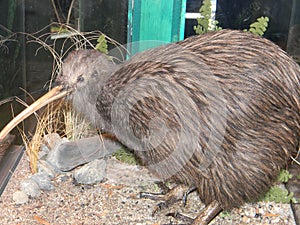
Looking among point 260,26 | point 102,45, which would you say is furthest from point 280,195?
point 102,45

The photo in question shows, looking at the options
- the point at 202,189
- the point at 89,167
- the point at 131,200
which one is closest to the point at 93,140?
the point at 89,167

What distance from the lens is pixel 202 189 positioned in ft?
6.62

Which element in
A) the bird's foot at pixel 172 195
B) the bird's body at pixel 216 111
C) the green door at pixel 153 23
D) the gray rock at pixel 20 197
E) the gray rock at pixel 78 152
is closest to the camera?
the bird's body at pixel 216 111

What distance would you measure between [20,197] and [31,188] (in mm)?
80

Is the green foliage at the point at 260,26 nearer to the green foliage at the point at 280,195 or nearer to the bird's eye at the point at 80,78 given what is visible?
the green foliage at the point at 280,195

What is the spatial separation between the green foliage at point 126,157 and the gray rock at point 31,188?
0.60m

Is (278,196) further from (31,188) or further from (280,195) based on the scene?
(31,188)

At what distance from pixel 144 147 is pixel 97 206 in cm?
47

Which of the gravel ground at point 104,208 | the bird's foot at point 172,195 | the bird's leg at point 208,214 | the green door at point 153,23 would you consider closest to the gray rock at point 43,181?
the gravel ground at point 104,208

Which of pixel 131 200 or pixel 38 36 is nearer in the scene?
pixel 131 200

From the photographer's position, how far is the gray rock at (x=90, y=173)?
2.47m

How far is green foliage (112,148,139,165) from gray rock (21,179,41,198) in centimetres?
60

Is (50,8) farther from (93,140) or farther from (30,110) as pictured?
(30,110)

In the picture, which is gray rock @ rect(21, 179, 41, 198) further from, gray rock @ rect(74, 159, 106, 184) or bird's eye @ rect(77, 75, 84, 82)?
bird's eye @ rect(77, 75, 84, 82)
